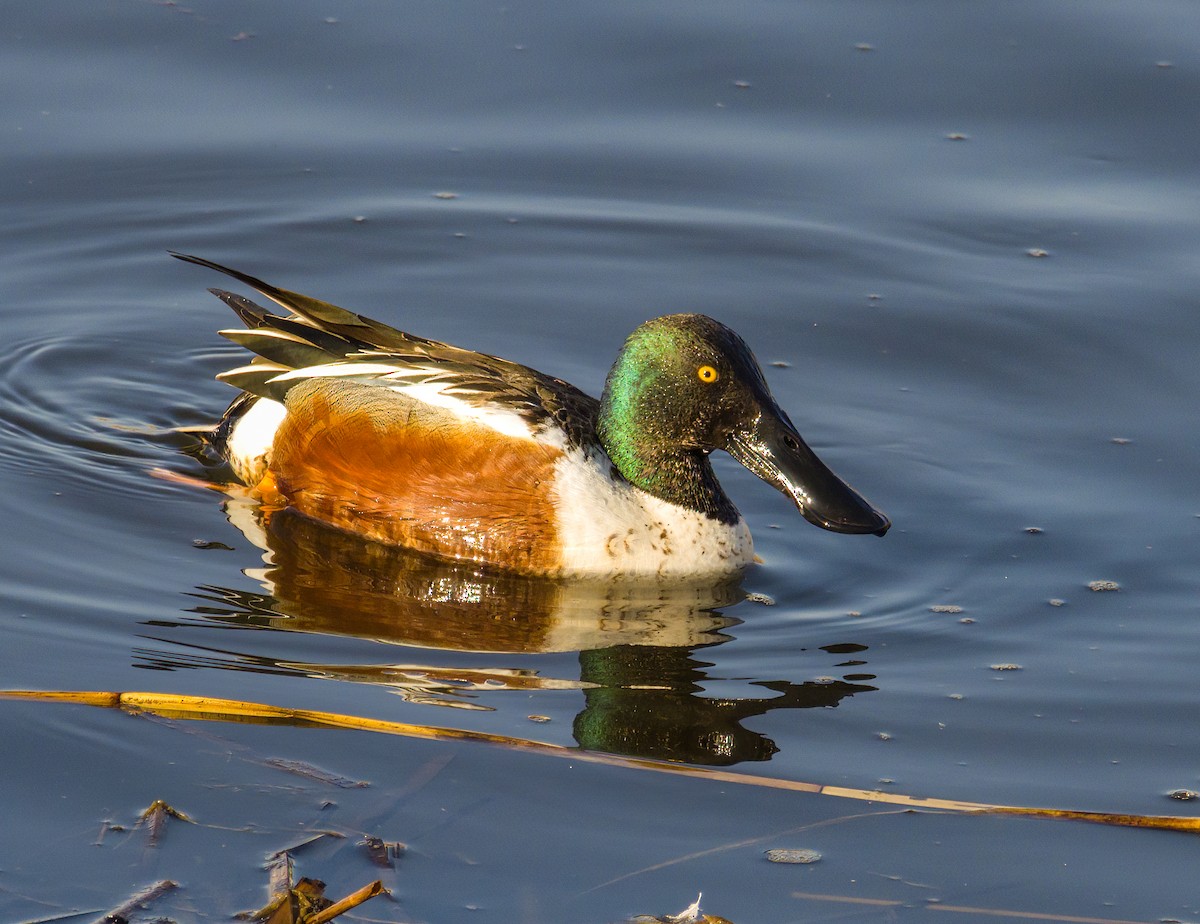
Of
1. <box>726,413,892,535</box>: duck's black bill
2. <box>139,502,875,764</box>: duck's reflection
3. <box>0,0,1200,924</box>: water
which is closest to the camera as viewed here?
<box>0,0,1200,924</box>: water

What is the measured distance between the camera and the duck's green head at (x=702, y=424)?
21.1 ft

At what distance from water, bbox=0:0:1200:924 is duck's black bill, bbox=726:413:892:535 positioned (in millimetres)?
246

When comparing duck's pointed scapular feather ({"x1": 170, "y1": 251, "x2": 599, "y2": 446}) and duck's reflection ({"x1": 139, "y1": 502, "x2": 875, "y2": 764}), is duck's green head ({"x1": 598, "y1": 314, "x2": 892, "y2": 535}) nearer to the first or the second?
duck's pointed scapular feather ({"x1": 170, "y1": 251, "x2": 599, "y2": 446})

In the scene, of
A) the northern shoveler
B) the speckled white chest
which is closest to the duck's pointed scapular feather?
the northern shoveler

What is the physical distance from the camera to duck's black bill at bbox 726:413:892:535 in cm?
637

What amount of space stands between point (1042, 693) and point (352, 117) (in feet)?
19.7

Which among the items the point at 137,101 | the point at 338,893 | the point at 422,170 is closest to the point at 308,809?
the point at 338,893

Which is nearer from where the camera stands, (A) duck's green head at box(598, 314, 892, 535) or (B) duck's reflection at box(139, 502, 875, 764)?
(B) duck's reflection at box(139, 502, 875, 764)

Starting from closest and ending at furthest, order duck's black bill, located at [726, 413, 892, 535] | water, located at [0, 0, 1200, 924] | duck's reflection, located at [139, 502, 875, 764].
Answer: water, located at [0, 0, 1200, 924] < duck's reflection, located at [139, 502, 875, 764] < duck's black bill, located at [726, 413, 892, 535]

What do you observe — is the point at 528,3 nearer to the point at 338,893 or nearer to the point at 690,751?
the point at 690,751

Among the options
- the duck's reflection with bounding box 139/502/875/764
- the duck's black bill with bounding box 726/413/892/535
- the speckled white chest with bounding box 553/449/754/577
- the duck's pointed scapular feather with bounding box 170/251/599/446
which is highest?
the duck's pointed scapular feather with bounding box 170/251/599/446

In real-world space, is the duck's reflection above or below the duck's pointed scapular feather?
below

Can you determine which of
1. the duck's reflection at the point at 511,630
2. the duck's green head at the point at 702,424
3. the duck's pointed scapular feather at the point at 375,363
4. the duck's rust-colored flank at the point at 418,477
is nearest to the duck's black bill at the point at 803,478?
the duck's green head at the point at 702,424

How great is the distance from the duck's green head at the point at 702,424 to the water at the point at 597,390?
1.05 ft
